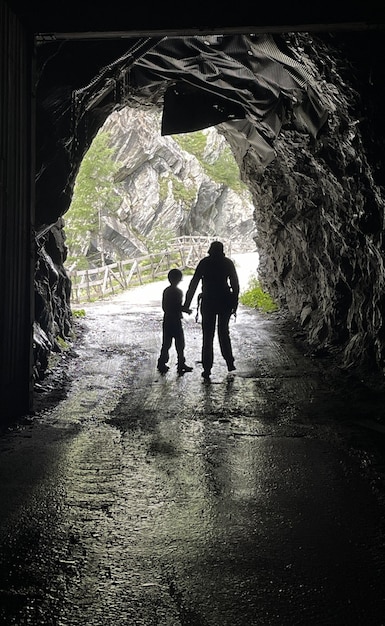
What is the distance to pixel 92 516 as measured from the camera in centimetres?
428

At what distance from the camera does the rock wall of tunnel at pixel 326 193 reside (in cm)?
754

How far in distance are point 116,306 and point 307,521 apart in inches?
670

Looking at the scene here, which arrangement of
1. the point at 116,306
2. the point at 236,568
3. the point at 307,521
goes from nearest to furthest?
1. the point at 236,568
2. the point at 307,521
3. the point at 116,306

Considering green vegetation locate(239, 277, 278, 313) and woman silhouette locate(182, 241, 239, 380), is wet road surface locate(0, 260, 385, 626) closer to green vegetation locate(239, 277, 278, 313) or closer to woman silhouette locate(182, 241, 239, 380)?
woman silhouette locate(182, 241, 239, 380)

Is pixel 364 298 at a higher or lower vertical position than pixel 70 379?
higher

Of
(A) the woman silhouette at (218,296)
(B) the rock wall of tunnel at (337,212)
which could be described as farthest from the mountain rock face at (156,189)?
(A) the woman silhouette at (218,296)

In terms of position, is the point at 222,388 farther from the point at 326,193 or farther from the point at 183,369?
the point at 326,193

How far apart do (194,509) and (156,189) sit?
44145 mm

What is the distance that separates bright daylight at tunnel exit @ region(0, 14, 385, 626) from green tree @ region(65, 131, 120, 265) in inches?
633

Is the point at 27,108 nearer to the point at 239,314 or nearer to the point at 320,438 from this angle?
the point at 320,438

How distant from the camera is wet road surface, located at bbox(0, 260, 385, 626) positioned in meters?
3.16

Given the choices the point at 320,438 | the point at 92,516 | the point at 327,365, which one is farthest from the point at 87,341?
the point at 92,516

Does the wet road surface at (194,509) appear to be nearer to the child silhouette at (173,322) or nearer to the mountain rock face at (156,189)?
the child silhouette at (173,322)

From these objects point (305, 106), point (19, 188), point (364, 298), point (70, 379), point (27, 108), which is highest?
point (305, 106)
